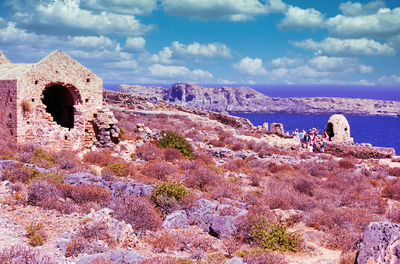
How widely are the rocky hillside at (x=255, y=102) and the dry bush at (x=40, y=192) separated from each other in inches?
5417

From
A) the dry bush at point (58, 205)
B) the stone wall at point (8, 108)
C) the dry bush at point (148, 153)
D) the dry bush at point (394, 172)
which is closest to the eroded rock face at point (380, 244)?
the dry bush at point (58, 205)

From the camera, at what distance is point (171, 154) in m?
17.5

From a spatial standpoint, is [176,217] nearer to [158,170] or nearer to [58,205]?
[58,205]

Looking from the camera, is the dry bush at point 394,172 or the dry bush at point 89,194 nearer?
the dry bush at point 89,194

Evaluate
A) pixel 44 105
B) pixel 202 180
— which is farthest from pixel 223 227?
pixel 44 105

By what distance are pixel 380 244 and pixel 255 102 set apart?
173 meters

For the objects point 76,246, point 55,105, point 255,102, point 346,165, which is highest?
point 255,102

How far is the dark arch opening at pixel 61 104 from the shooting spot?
63.5 ft

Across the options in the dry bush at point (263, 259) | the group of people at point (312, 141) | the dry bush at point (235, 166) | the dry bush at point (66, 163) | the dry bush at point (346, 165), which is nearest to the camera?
the dry bush at point (263, 259)

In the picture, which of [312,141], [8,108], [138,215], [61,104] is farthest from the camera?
[312,141]

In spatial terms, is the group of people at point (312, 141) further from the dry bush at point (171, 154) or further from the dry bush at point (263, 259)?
the dry bush at point (263, 259)

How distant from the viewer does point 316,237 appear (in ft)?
28.3

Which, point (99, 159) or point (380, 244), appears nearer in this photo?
point (380, 244)

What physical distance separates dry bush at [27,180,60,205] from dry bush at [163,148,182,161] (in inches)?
327
